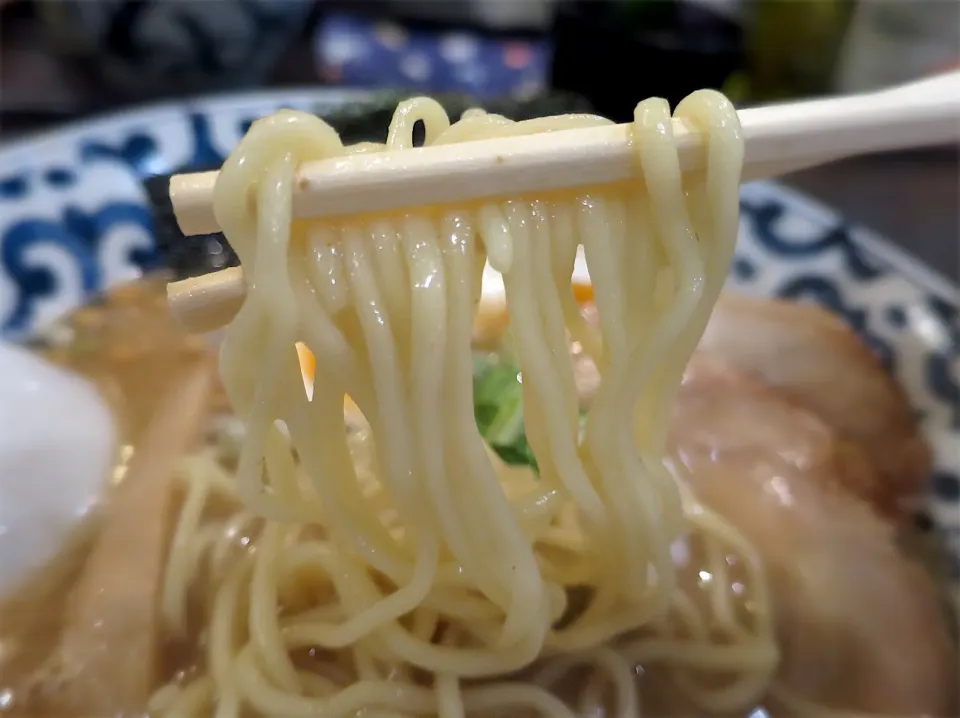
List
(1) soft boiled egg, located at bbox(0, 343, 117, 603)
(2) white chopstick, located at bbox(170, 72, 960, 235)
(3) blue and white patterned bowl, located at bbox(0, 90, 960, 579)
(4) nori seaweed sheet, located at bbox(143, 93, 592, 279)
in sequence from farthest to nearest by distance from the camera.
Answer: (3) blue and white patterned bowl, located at bbox(0, 90, 960, 579)
(4) nori seaweed sheet, located at bbox(143, 93, 592, 279)
(1) soft boiled egg, located at bbox(0, 343, 117, 603)
(2) white chopstick, located at bbox(170, 72, 960, 235)

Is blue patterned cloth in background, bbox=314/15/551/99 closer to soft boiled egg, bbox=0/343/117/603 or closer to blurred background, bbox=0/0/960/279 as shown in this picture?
blurred background, bbox=0/0/960/279

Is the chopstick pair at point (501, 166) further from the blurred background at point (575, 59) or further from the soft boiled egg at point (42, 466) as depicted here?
the blurred background at point (575, 59)

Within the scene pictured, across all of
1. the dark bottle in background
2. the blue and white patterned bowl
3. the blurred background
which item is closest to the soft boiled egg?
the blue and white patterned bowl

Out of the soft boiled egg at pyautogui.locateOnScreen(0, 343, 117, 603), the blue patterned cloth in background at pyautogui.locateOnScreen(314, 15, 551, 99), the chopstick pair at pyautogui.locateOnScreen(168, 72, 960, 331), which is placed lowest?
the soft boiled egg at pyautogui.locateOnScreen(0, 343, 117, 603)

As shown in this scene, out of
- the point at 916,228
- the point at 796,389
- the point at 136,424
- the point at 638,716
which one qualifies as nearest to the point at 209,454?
the point at 136,424

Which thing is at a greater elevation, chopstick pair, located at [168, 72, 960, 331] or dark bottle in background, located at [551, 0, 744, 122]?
chopstick pair, located at [168, 72, 960, 331]

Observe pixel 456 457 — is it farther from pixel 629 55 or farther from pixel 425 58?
pixel 425 58
